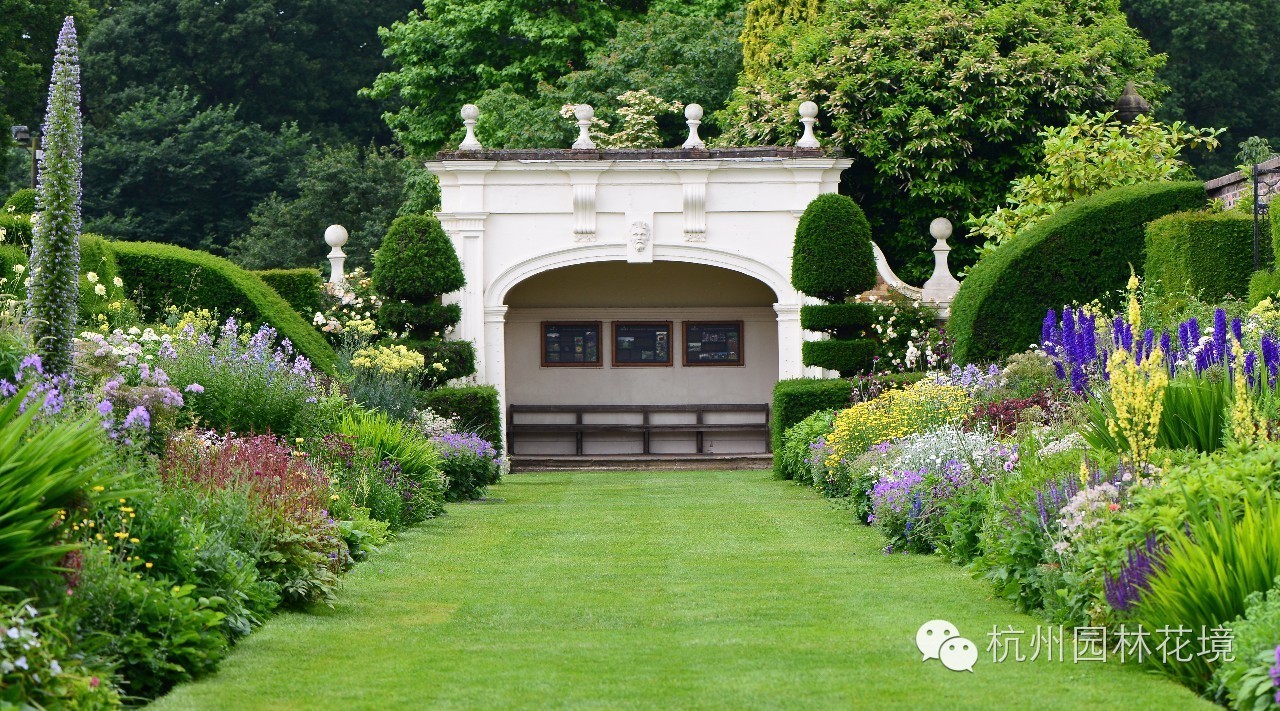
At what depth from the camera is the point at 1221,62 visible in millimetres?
36344

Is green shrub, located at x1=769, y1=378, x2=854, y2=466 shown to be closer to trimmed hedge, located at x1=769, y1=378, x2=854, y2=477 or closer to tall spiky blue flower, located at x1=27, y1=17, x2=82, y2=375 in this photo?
trimmed hedge, located at x1=769, y1=378, x2=854, y2=477

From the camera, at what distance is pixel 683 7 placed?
105 feet

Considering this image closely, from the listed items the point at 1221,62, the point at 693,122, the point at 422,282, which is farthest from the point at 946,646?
the point at 1221,62

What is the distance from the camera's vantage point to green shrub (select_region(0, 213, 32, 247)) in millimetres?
15820

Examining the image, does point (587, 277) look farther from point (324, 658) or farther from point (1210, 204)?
point (324, 658)

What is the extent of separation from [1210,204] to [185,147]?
25110 mm

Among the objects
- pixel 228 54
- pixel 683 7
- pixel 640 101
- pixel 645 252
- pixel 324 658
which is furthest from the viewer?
pixel 228 54

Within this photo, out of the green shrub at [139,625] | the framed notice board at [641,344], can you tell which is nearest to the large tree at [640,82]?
the framed notice board at [641,344]

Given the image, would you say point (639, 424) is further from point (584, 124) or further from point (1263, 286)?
point (1263, 286)

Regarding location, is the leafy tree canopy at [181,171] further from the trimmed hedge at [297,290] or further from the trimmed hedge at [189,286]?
the trimmed hedge at [189,286]

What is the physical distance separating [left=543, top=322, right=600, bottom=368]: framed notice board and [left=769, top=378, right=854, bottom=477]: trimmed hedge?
5506 millimetres

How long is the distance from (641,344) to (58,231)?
52.1 feet

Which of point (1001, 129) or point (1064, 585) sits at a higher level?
A: point (1001, 129)

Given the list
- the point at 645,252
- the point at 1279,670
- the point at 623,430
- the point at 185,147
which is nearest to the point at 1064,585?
the point at 1279,670
